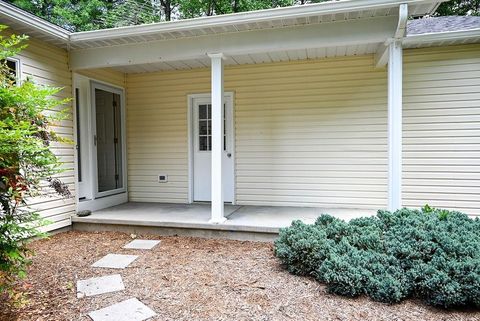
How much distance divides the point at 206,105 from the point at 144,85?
130 cm

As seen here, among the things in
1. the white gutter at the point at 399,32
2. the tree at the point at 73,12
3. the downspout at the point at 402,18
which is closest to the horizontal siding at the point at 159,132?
the white gutter at the point at 399,32

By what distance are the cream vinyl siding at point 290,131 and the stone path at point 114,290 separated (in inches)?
92.9

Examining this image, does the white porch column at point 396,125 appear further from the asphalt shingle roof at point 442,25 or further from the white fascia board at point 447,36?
the asphalt shingle roof at point 442,25

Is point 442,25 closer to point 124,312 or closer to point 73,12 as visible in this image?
point 124,312

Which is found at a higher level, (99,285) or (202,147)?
(202,147)

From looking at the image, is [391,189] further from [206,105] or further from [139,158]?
[139,158]

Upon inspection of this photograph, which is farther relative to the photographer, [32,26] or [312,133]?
[312,133]

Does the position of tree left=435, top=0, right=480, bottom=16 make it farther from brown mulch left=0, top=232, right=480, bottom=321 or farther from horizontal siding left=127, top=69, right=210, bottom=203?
brown mulch left=0, top=232, right=480, bottom=321

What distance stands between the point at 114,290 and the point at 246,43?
3189 mm

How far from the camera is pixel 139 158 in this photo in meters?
6.31

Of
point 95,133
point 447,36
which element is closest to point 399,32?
point 447,36

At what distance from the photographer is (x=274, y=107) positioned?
562 cm

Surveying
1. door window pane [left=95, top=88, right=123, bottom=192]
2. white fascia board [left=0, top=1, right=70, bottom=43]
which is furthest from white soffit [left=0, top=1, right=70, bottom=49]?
door window pane [left=95, top=88, right=123, bottom=192]

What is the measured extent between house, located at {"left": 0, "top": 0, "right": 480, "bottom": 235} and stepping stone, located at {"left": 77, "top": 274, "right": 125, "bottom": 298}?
1.57 meters
